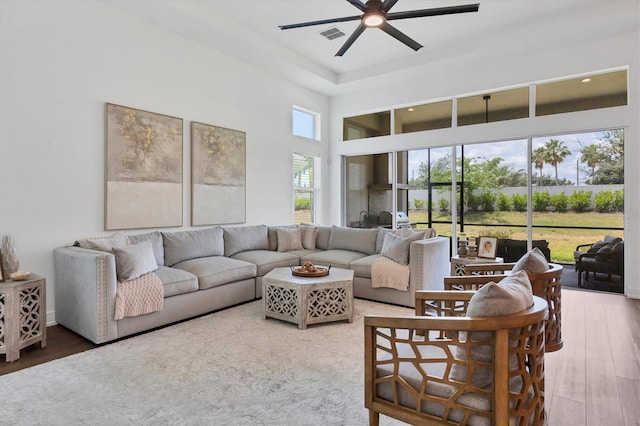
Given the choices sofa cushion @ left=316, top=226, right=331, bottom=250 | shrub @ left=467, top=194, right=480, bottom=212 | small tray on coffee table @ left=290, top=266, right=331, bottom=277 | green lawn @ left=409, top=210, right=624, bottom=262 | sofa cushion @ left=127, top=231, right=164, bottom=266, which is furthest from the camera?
shrub @ left=467, top=194, right=480, bottom=212

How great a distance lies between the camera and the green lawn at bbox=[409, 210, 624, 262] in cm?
490

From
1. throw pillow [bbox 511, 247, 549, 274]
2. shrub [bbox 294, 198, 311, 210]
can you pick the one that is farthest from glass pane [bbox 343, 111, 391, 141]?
throw pillow [bbox 511, 247, 549, 274]

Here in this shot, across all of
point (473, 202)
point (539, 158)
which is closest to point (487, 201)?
point (473, 202)

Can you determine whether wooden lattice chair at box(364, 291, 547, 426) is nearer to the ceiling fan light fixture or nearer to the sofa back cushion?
the ceiling fan light fixture

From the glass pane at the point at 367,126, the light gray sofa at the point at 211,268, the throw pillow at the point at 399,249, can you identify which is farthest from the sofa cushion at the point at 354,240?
the glass pane at the point at 367,126

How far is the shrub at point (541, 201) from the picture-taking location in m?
5.28

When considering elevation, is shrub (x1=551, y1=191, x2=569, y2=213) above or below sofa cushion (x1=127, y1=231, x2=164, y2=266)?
above

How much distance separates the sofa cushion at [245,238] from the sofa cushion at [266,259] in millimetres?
100

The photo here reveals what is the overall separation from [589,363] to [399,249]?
2.06 m

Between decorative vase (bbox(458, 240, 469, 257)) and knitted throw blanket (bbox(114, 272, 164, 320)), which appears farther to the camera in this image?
decorative vase (bbox(458, 240, 469, 257))

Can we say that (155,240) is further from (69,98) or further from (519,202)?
(519,202)

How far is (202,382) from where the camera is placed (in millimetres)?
2385

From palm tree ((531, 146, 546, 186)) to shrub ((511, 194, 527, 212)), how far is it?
302 mm

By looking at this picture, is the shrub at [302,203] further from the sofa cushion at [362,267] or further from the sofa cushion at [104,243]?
the sofa cushion at [104,243]
